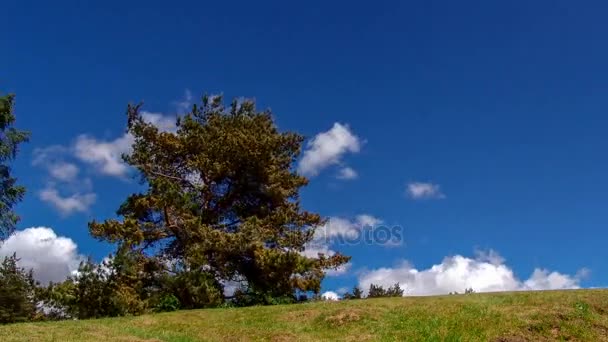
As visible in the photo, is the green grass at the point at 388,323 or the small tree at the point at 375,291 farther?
the small tree at the point at 375,291

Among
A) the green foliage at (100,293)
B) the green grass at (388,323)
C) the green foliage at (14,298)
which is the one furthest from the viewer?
the green foliage at (14,298)

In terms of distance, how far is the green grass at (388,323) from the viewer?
2178cm

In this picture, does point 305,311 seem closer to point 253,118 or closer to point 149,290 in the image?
point 149,290

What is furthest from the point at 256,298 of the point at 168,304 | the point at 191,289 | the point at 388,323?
the point at 388,323

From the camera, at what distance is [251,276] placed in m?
44.5

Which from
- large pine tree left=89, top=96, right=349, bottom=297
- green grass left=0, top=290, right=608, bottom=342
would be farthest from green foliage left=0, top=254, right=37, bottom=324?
green grass left=0, top=290, right=608, bottom=342

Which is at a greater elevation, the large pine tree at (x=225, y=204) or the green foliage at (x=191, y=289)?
the large pine tree at (x=225, y=204)

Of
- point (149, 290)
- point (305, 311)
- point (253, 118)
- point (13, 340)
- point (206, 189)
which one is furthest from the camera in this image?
point (253, 118)

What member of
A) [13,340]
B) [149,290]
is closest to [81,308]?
[149,290]

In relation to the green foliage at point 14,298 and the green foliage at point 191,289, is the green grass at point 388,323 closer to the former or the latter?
the green foliage at point 191,289

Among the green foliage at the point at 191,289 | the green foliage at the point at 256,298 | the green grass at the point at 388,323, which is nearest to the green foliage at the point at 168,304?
the green foliage at the point at 191,289

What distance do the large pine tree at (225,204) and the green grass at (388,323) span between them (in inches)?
527

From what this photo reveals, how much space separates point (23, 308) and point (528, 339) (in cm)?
4192

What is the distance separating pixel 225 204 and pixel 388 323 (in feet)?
86.4
